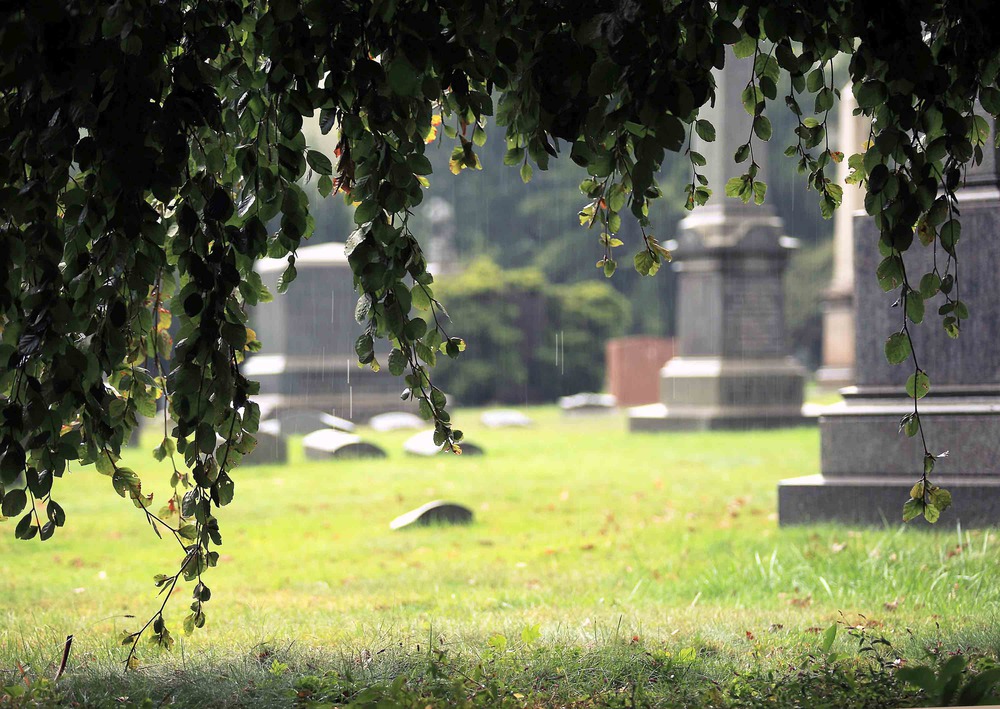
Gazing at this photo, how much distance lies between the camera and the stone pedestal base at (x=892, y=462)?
5.81m

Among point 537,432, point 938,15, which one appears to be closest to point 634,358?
point 537,432

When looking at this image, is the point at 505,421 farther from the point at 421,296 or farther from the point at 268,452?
the point at 421,296

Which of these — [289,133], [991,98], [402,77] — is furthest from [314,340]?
[402,77]

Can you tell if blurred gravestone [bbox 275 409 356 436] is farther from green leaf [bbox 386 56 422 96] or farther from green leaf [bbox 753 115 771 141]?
green leaf [bbox 386 56 422 96]

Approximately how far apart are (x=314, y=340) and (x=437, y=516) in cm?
1054

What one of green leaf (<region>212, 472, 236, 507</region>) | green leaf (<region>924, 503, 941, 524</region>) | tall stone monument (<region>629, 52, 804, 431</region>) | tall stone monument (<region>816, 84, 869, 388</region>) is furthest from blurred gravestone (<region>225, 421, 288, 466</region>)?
tall stone monument (<region>816, 84, 869, 388</region>)

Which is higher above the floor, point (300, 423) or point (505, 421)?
point (300, 423)

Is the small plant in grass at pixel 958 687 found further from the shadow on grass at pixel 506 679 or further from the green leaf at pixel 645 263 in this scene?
the green leaf at pixel 645 263

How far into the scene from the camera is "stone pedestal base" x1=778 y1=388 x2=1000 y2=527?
229 inches

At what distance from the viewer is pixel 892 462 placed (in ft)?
20.1

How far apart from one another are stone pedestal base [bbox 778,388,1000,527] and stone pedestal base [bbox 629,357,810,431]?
8272 millimetres

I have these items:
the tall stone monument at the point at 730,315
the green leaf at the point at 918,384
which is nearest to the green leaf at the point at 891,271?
the green leaf at the point at 918,384

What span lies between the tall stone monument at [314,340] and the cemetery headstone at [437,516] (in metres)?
9.85

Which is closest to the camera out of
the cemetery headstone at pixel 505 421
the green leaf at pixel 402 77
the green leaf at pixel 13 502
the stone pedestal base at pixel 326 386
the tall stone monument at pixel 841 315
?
the green leaf at pixel 402 77
